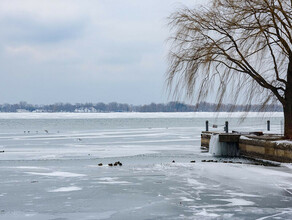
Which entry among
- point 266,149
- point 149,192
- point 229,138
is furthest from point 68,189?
point 229,138

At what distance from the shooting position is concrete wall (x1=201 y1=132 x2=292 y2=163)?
16.1m

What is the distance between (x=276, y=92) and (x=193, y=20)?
451 centimetres

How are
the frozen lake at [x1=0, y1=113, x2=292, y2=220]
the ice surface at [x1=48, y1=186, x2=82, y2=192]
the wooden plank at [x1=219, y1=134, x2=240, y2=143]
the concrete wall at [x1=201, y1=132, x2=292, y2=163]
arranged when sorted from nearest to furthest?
the frozen lake at [x1=0, y1=113, x2=292, y2=220] → the ice surface at [x1=48, y1=186, x2=82, y2=192] → the concrete wall at [x1=201, y1=132, x2=292, y2=163] → the wooden plank at [x1=219, y1=134, x2=240, y2=143]

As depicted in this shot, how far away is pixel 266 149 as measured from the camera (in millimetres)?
18203

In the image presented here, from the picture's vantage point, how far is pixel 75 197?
8.20 m

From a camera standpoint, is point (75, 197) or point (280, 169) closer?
point (75, 197)

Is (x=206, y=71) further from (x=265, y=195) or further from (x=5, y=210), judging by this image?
(x=5, y=210)

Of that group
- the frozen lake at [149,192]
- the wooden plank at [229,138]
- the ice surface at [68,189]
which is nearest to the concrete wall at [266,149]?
the wooden plank at [229,138]

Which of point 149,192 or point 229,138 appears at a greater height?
point 229,138

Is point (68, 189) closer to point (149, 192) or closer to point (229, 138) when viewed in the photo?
point (149, 192)

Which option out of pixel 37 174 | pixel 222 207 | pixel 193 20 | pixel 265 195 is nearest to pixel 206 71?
pixel 193 20

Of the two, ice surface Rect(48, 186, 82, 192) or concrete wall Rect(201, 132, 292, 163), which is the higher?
concrete wall Rect(201, 132, 292, 163)

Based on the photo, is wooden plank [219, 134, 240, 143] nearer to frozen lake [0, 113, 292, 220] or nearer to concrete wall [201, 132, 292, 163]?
concrete wall [201, 132, 292, 163]

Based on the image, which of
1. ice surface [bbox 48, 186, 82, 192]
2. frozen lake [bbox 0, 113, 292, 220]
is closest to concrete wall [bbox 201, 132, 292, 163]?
frozen lake [bbox 0, 113, 292, 220]
